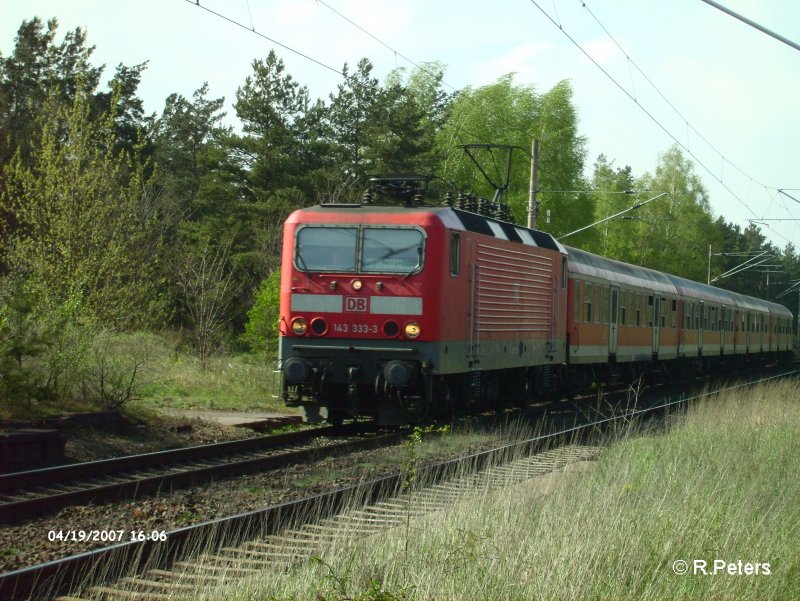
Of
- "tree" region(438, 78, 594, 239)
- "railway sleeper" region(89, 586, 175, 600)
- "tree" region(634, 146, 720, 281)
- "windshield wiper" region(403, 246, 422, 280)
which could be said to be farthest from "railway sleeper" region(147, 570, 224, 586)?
"tree" region(634, 146, 720, 281)

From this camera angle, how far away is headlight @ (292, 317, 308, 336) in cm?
1427

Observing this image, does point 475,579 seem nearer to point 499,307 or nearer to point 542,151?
point 499,307

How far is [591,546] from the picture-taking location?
6750mm

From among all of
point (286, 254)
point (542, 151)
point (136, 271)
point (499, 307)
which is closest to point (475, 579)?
point (286, 254)

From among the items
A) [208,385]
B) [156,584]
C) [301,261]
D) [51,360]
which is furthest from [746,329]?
[156,584]

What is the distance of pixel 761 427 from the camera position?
14.6 m

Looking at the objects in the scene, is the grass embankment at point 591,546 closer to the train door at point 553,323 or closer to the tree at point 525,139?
the train door at point 553,323

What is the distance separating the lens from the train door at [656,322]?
2869cm

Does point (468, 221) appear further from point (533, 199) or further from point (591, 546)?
point (533, 199)

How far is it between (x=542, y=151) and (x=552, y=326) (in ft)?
114

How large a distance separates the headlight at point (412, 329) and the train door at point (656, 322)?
1613cm

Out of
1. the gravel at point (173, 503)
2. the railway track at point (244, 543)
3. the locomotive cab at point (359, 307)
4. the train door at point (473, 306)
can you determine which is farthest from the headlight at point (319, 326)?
the railway track at point (244, 543)

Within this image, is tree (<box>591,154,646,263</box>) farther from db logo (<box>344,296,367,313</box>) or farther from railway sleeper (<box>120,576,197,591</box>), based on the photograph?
railway sleeper (<box>120,576,197,591</box>)
